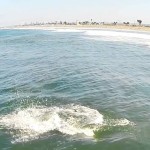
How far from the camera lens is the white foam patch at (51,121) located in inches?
836

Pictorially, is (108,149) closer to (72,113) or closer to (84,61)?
(72,113)

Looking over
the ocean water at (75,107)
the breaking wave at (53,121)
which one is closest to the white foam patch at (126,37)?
the ocean water at (75,107)

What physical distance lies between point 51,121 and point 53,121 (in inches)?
5.3

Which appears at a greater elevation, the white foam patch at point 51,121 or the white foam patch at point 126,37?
the white foam patch at point 51,121

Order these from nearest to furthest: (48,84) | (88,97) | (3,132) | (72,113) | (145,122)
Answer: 1. (3,132)
2. (145,122)
3. (72,113)
4. (88,97)
5. (48,84)

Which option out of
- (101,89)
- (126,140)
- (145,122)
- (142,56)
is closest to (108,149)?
(126,140)

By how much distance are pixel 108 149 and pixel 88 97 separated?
9910 mm

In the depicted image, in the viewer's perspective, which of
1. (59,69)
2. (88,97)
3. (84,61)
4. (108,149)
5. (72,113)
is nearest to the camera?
(108,149)

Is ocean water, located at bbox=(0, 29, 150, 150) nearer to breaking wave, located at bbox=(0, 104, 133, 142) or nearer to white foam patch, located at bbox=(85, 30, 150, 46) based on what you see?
breaking wave, located at bbox=(0, 104, 133, 142)

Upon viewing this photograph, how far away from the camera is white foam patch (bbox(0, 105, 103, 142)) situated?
21.2 metres

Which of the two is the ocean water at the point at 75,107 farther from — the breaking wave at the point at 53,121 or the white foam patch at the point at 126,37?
the white foam patch at the point at 126,37

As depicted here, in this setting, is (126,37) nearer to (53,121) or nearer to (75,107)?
(75,107)

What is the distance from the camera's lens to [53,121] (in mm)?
22750

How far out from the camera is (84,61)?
47188 millimetres
